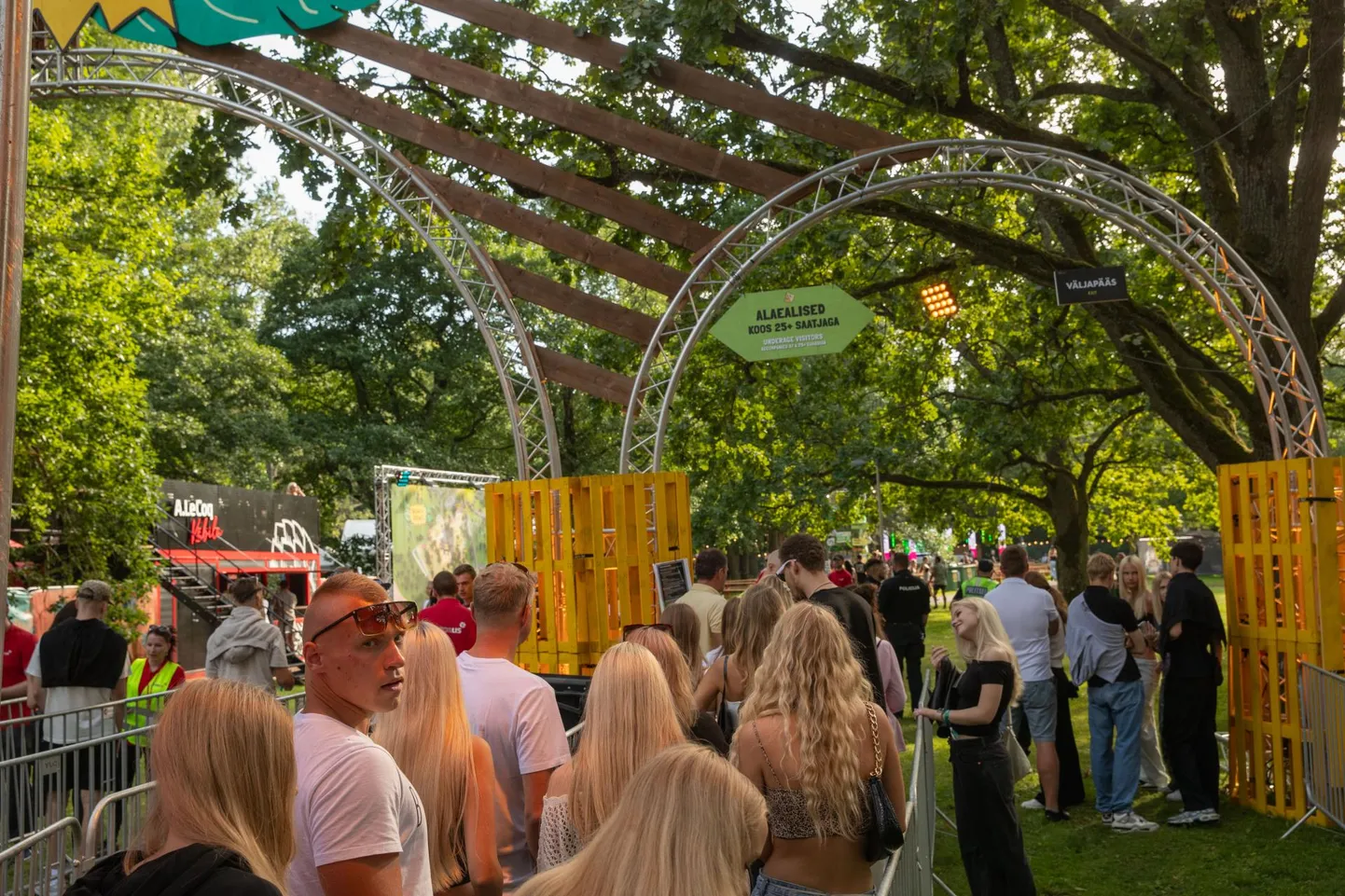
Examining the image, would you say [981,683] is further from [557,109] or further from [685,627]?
[557,109]

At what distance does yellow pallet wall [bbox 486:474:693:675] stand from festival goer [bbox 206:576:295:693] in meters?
2.58

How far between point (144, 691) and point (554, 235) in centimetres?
524

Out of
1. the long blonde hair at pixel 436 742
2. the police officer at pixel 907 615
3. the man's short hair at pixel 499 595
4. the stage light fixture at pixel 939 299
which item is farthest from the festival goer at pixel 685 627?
the stage light fixture at pixel 939 299

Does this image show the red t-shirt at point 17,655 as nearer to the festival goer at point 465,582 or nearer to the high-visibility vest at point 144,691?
the high-visibility vest at point 144,691

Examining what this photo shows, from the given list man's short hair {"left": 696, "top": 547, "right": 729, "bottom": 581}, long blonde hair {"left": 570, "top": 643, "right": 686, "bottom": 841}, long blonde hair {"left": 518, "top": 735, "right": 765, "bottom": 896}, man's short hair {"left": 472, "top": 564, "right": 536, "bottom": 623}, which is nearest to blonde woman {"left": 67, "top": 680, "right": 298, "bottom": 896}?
long blonde hair {"left": 518, "top": 735, "right": 765, "bottom": 896}

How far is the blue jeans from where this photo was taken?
973 cm

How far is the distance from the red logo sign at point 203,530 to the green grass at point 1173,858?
19209 millimetres

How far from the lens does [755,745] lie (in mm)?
4098

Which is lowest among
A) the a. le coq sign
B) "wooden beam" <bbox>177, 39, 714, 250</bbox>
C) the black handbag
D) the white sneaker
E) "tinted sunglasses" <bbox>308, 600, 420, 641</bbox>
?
the white sneaker

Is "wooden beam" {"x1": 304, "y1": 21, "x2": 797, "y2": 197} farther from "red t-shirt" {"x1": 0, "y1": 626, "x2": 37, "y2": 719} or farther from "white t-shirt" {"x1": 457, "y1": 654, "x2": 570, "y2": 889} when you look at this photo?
"white t-shirt" {"x1": 457, "y1": 654, "x2": 570, "y2": 889}

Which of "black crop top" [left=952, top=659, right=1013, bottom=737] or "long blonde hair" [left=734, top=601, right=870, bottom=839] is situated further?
"black crop top" [left=952, top=659, right=1013, bottom=737]

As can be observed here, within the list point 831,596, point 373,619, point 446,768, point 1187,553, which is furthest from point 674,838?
point 1187,553

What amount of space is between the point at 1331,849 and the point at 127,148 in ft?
65.2

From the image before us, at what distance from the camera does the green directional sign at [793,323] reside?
11.2 m
